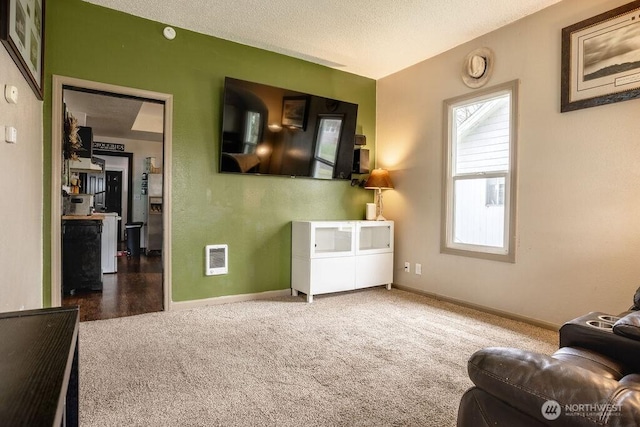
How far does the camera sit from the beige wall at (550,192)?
2.64m

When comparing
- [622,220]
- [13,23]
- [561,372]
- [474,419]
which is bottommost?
[474,419]

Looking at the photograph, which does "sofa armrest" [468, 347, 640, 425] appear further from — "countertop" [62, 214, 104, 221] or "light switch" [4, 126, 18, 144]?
"countertop" [62, 214, 104, 221]

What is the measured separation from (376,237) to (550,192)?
1901 mm

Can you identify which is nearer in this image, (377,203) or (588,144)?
(588,144)

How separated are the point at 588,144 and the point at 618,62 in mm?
599

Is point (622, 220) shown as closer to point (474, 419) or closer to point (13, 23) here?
point (474, 419)

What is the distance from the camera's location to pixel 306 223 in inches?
152

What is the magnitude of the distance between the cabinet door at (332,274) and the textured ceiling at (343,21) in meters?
2.29

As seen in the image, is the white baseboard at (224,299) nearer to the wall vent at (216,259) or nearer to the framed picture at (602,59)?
the wall vent at (216,259)

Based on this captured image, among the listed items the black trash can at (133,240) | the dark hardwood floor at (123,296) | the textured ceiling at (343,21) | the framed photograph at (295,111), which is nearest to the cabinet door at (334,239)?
the framed photograph at (295,111)

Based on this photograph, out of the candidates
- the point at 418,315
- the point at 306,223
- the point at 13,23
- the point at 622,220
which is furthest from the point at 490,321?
the point at 13,23

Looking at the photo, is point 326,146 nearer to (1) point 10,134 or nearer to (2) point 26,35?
(2) point 26,35

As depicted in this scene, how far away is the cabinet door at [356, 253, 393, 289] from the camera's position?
4.18 metres

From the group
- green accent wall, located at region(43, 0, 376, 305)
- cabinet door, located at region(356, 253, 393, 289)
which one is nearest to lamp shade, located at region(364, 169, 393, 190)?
green accent wall, located at region(43, 0, 376, 305)
